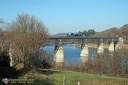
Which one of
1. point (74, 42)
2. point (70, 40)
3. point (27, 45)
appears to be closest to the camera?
point (27, 45)

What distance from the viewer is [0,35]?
40.2 meters

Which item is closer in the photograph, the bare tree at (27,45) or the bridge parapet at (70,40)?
the bare tree at (27,45)

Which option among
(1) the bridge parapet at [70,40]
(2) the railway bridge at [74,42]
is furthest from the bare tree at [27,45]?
(1) the bridge parapet at [70,40]

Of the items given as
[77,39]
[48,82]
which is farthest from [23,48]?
[77,39]

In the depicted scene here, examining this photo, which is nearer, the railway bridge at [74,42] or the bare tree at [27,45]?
the bare tree at [27,45]

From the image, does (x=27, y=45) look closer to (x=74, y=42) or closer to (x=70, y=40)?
(x=70, y=40)

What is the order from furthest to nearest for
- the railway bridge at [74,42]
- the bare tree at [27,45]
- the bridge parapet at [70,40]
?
the bridge parapet at [70,40] → the railway bridge at [74,42] → the bare tree at [27,45]

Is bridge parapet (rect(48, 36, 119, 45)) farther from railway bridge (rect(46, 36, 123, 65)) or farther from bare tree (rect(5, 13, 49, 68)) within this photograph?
bare tree (rect(5, 13, 49, 68))

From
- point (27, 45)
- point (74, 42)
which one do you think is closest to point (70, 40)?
point (74, 42)

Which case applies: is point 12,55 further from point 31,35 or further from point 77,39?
point 77,39

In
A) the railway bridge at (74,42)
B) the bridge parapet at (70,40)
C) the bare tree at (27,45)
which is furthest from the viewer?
the bridge parapet at (70,40)

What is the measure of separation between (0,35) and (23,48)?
40.1 feet

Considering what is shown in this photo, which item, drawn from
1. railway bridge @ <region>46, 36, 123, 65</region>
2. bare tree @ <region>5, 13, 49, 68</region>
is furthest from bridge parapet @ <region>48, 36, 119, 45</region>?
bare tree @ <region>5, 13, 49, 68</region>

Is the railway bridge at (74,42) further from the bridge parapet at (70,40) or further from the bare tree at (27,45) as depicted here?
the bare tree at (27,45)
